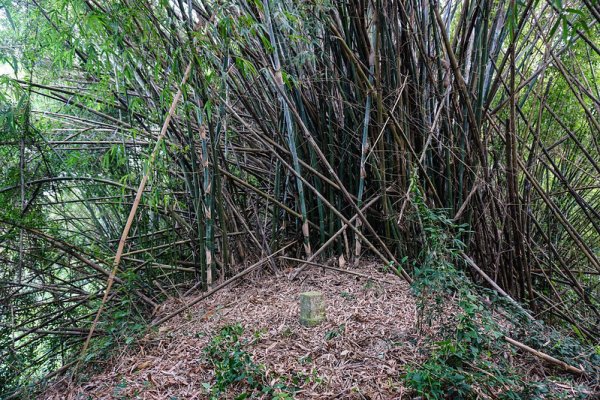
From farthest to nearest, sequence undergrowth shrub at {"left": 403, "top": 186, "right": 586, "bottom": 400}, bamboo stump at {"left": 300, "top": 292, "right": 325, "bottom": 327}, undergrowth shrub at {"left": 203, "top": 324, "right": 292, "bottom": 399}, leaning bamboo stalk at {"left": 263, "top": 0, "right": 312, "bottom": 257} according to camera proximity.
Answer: leaning bamboo stalk at {"left": 263, "top": 0, "right": 312, "bottom": 257} → bamboo stump at {"left": 300, "top": 292, "right": 325, "bottom": 327} → undergrowth shrub at {"left": 203, "top": 324, "right": 292, "bottom": 399} → undergrowth shrub at {"left": 403, "top": 186, "right": 586, "bottom": 400}

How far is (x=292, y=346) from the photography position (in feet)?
6.24

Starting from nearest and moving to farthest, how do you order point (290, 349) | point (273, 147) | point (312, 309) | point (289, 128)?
point (290, 349) < point (312, 309) < point (289, 128) < point (273, 147)

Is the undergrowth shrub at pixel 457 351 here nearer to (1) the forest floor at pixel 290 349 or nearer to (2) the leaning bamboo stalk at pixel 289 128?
(1) the forest floor at pixel 290 349

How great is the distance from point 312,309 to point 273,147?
106cm

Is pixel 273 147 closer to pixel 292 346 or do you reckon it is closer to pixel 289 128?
pixel 289 128

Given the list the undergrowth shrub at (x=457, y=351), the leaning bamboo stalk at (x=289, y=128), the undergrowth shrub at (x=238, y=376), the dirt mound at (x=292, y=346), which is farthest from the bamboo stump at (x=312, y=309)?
the leaning bamboo stalk at (x=289, y=128)

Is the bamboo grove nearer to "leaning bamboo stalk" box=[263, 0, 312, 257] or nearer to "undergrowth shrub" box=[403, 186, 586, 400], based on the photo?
"leaning bamboo stalk" box=[263, 0, 312, 257]

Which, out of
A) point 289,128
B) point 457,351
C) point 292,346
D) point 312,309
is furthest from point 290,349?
point 289,128

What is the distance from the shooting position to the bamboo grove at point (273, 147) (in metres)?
2.08

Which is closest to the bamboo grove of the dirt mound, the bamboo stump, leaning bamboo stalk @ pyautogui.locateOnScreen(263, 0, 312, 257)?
leaning bamboo stalk @ pyautogui.locateOnScreen(263, 0, 312, 257)

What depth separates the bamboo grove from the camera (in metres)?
2.08

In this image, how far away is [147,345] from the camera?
81.3 inches

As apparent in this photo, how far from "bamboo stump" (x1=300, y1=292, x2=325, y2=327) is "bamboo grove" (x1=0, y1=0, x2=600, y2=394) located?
39cm

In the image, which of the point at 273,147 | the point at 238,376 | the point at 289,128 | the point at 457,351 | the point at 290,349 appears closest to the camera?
the point at 457,351
